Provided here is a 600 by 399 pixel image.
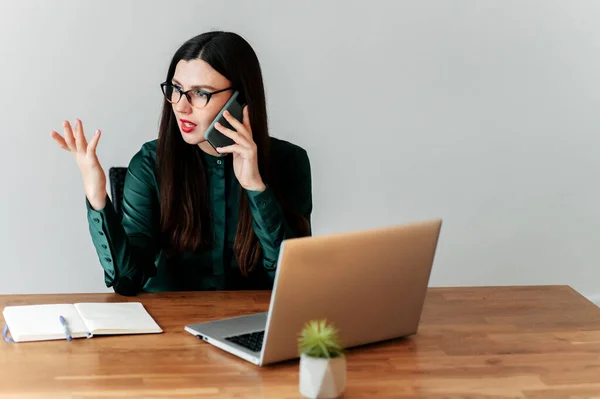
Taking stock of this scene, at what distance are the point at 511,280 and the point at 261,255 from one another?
71.3 inches

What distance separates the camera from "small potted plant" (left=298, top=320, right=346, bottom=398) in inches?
59.8

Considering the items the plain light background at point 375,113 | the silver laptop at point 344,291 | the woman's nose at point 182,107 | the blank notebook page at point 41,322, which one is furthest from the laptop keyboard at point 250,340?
the plain light background at point 375,113

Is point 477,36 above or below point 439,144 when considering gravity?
above

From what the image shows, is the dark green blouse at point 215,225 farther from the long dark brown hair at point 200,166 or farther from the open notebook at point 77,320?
the open notebook at point 77,320

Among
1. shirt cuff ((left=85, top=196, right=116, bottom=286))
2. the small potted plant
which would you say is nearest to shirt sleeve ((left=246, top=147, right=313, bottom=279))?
shirt cuff ((left=85, top=196, right=116, bottom=286))

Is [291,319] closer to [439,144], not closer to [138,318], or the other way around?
[138,318]

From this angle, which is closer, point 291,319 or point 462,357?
point 291,319

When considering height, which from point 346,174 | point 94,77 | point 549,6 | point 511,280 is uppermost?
point 549,6

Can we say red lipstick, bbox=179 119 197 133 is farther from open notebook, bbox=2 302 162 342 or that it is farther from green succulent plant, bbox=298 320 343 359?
green succulent plant, bbox=298 320 343 359

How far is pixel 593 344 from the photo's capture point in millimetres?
1928

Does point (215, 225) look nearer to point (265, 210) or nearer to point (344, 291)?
point (265, 210)

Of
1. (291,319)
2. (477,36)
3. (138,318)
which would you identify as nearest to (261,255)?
(138,318)

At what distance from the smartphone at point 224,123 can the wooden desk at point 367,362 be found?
1.55 ft

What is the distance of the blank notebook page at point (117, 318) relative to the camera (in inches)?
74.5
